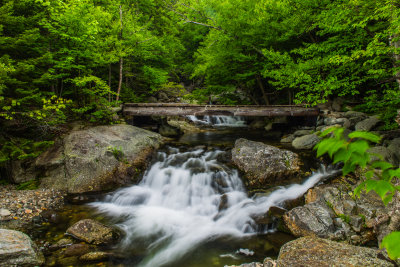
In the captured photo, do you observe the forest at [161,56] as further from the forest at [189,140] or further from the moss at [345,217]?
the moss at [345,217]

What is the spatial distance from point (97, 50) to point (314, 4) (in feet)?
32.6

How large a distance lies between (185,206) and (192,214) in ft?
1.60

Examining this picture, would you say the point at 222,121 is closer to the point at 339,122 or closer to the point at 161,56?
the point at 161,56

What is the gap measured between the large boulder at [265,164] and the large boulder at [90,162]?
169 inches

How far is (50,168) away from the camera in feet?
25.8

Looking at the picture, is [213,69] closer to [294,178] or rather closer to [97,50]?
[97,50]

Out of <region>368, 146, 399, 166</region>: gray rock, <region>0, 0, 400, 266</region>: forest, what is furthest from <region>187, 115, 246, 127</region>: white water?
<region>368, 146, 399, 166</region>: gray rock

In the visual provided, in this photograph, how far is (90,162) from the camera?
791 cm

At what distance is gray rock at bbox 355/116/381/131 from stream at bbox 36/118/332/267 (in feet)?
9.30

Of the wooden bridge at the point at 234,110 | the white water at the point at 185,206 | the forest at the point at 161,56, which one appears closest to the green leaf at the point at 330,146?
the white water at the point at 185,206

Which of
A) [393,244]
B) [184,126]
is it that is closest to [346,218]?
[393,244]

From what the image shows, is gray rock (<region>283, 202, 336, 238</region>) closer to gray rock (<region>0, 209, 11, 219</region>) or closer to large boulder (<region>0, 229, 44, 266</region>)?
large boulder (<region>0, 229, 44, 266</region>)

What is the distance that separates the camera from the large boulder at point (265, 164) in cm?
759

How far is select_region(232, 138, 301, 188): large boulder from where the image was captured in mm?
7594
